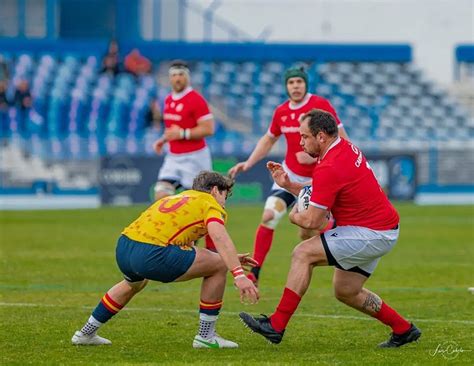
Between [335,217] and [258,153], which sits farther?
[258,153]

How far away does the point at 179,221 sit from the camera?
8.81m

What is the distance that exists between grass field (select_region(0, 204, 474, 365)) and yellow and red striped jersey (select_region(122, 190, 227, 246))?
2.72 feet

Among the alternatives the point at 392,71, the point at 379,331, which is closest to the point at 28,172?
the point at 392,71

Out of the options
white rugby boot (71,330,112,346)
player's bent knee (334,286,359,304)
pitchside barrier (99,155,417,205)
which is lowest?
pitchside barrier (99,155,417,205)

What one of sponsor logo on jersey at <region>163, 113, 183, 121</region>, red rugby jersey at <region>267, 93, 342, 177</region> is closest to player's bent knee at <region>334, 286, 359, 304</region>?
red rugby jersey at <region>267, 93, 342, 177</region>

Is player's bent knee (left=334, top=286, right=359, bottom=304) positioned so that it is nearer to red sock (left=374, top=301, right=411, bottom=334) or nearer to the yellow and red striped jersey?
red sock (left=374, top=301, right=411, bottom=334)

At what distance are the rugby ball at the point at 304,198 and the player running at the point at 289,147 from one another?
3285mm

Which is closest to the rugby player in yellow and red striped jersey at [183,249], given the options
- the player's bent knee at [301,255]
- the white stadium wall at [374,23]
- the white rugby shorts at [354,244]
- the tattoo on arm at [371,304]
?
the player's bent knee at [301,255]

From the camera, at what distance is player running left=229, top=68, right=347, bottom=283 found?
13.1m

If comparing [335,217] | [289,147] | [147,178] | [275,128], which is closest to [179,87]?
[275,128]

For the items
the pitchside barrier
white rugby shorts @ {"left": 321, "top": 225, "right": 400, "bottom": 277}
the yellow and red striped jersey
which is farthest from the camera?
the pitchside barrier

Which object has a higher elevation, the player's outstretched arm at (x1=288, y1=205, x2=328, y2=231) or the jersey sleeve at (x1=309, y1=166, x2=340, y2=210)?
the jersey sleeve at (x1=309, y1=166, x2=340, y2=210)

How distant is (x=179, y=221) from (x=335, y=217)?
1194mm

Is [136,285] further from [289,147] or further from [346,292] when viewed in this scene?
[289,147]
